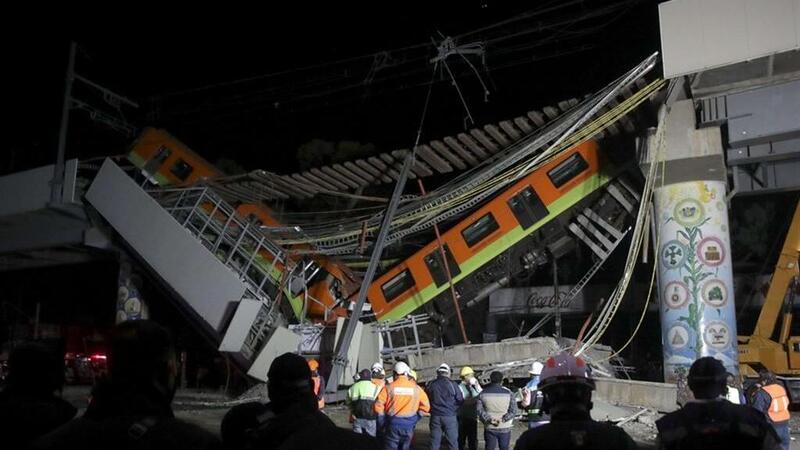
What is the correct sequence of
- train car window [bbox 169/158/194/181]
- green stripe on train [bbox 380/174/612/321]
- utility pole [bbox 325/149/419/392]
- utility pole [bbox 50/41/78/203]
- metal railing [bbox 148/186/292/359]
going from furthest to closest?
train car window [bbox 169/158/194/181]
utility pole [bbox 50/41/78/203]
green stripe on train [bbox 380/174/612/321]
metal railing [bbox 148/186/292/359]
utility pole [bbox 325/149/419/392]

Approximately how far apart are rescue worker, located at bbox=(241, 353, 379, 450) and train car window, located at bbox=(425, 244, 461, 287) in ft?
45.7

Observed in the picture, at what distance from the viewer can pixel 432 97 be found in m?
22.9

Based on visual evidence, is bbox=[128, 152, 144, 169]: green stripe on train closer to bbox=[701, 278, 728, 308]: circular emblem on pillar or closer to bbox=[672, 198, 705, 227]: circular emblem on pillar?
bbox=[672, 198, 705, 227]: circular emblem on pillar

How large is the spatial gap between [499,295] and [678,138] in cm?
806

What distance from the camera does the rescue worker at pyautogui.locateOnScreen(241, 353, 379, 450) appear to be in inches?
91.7

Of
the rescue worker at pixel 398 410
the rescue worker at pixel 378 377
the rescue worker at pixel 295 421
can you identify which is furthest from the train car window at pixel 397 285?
the rescue worker at pixel 295 421

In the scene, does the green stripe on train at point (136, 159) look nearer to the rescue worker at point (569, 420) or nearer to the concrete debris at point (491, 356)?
the concrete debris at point (491, 356)

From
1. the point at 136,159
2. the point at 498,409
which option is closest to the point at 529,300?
the point at 498,409

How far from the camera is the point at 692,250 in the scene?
13.1 meters

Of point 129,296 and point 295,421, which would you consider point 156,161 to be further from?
point 295,421

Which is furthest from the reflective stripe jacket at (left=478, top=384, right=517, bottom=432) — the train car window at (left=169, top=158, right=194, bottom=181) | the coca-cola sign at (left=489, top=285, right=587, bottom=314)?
the train car window at (left=169, top=158, right=194, bottom=181)

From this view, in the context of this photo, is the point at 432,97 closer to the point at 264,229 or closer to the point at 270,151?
the point at 270,151

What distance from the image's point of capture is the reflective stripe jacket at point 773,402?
830 cm

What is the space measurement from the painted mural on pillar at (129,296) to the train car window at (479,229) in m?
9.76
